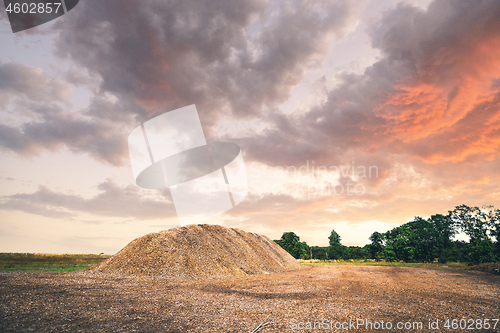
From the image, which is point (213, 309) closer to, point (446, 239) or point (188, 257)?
point (188, 257)

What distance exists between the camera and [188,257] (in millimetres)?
26594

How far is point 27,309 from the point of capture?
31.5 ft

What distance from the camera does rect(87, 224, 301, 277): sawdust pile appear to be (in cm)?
2378

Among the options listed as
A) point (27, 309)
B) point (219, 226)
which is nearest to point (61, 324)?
point (27, 309)

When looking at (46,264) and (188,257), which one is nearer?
(188,257)

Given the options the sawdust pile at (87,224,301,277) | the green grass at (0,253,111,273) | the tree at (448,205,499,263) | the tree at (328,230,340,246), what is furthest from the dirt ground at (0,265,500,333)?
the tree at (328,230,340,246)

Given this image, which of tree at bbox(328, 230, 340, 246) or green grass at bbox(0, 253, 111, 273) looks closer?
green grass at bbox(0, 253, 111, 273)

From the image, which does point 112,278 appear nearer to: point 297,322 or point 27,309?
point 27,309

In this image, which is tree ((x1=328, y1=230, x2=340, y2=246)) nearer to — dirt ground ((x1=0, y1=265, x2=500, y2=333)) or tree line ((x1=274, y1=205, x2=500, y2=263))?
tree line ((x1=274, y1=205, x2=500, y2=263))

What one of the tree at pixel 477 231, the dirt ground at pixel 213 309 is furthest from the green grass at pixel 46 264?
the tree at pixel 477 231

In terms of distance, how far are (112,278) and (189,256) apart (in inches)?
323

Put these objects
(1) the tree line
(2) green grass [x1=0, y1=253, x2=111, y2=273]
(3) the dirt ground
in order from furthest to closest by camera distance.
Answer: (1) the tree line
(2) green grass [x1=0, y1=253, x2=111, y2=273]
(3) the dirt ground

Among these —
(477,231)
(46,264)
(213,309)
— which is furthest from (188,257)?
(477,231)

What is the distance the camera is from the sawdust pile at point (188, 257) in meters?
23.8
